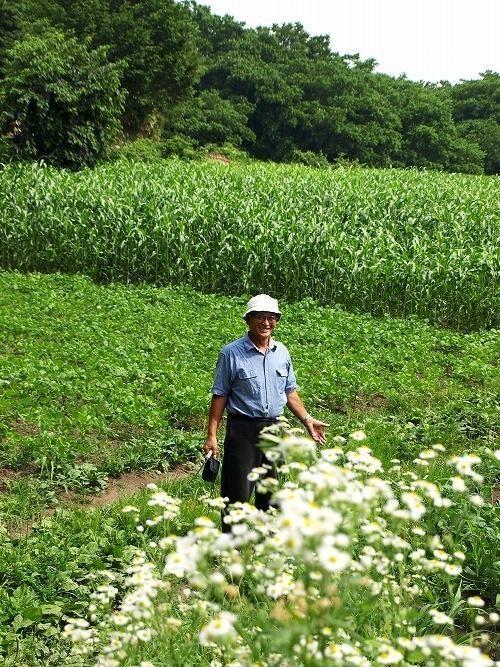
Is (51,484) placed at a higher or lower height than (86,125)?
lower

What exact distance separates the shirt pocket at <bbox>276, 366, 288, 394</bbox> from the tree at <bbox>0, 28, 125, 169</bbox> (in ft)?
70.1

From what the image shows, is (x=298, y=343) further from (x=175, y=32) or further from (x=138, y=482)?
(x=175, y=32)

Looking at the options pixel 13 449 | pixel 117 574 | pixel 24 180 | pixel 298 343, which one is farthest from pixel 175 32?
pixel 117 574

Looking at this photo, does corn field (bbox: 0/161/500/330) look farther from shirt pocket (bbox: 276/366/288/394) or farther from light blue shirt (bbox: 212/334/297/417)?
light blue shirt (bbox: 212/334/297/417)

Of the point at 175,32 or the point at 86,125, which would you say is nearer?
the point at 86,125

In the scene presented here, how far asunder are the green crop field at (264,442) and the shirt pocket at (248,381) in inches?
30.9

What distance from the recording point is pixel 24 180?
18844 mm

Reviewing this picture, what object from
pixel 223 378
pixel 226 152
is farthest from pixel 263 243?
pixel 226 152

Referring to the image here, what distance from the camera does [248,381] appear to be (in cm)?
507

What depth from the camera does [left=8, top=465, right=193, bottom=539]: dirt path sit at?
580 cm

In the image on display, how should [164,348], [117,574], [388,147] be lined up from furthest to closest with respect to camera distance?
[388,147] → [164,348] → [117,574]

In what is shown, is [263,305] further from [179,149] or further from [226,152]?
[226,152]

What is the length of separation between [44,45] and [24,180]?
9.11 meters

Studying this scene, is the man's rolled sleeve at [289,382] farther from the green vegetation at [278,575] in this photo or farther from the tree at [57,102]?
the tree at [57,102]
